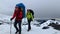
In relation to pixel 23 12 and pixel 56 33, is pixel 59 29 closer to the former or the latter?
pixel 56 33

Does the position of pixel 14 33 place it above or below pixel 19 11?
below

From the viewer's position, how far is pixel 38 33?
14078mm

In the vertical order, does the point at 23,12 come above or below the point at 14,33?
above

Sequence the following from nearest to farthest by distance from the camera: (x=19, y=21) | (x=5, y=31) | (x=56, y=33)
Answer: (x=19, y=21) < (x=56, y=33) < (x=5, y=31)

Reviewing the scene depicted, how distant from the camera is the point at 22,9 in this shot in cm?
1302

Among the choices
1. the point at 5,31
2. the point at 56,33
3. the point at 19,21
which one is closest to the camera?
the point at 19,21

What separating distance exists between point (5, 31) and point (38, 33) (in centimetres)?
194

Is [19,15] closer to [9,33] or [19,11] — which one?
[19,11]

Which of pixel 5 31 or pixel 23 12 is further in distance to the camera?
pixel 5 31

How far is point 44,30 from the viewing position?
15039 millimetres

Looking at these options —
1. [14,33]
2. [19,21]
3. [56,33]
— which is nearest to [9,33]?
[14,33]

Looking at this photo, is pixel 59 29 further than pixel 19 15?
Yes

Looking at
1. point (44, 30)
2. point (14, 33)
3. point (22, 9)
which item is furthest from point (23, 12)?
point (44, 30)

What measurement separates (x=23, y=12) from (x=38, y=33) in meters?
1.68
